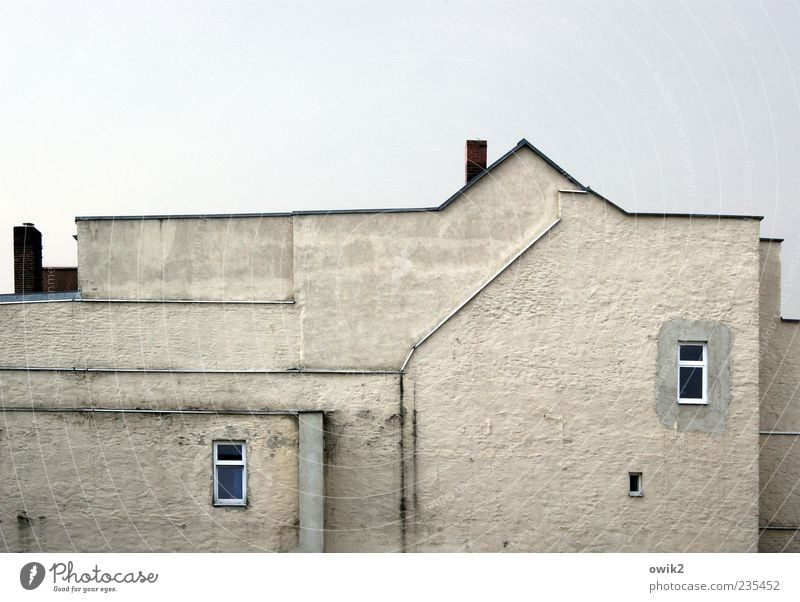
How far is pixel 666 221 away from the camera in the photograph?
54.1ft

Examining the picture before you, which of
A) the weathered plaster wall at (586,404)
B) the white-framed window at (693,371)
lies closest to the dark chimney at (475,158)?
the weathered plaster wall at (586,404)

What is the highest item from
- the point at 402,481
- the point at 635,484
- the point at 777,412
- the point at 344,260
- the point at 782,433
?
the point at 344,260

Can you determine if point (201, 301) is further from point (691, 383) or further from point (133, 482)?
point (691, 383)

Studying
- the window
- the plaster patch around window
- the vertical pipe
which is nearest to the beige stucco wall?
the vertical pipe

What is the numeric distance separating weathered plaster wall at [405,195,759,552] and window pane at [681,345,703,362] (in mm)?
577

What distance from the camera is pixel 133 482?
15945 mm

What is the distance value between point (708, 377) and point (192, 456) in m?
9.45

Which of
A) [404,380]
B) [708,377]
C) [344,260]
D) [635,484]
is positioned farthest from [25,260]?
[708,377]

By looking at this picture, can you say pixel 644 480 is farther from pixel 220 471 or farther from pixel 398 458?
pixel 220 471

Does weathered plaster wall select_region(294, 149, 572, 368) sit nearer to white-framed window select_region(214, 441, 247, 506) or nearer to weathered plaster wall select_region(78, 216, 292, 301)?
weathered plaster wall select_region(78, 216, 292, 301)

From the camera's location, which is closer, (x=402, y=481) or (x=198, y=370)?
(x=402, y=481)

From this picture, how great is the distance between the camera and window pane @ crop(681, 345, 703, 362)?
1655 cm

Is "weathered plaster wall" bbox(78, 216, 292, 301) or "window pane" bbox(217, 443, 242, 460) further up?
"weathered plaster wall" bbox(78, 216, 292, 301)
